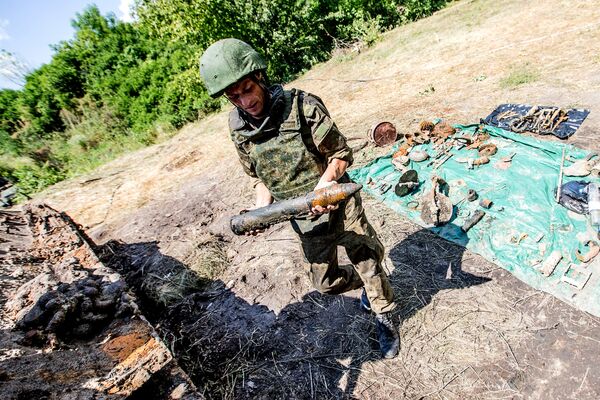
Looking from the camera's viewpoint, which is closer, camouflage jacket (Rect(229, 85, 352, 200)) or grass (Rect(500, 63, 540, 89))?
camouflage jacket (Rect(229, 85, 352, 200))

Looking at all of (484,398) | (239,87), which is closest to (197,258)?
(239,87)

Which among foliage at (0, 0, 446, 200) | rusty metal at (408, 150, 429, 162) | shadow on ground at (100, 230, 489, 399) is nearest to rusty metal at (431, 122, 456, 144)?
rusty metal at (408, 150, 429, 162)

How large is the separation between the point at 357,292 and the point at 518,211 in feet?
6.96

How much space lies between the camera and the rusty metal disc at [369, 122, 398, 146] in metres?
5.91

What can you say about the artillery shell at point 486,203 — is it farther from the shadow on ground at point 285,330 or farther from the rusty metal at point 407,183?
the rusty metal at point 407,183

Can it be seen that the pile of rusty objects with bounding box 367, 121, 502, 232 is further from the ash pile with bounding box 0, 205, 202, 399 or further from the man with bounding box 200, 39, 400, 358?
the ash pile with bounding box 0, 205, 202, 399

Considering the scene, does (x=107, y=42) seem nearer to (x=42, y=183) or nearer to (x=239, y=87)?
(x=42, y=183)

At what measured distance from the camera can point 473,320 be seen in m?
2.96

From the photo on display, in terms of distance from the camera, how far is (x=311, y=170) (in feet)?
7.78

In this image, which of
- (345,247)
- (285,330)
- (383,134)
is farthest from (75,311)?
(383,134)

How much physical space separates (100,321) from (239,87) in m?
2.50

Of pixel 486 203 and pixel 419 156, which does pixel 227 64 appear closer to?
pixel 486 203

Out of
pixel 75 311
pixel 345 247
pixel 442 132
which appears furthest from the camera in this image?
pixel 442 132

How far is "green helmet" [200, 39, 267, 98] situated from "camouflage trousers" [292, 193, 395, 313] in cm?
110
